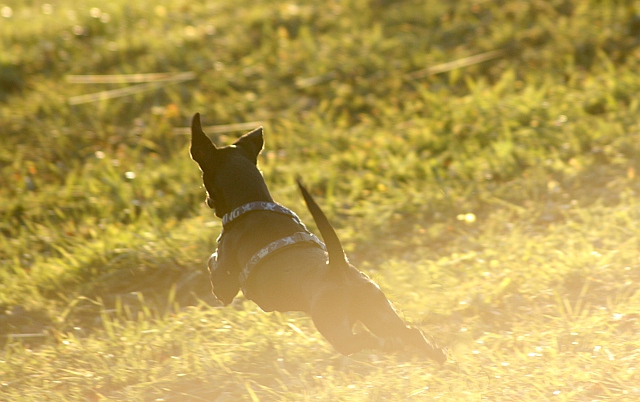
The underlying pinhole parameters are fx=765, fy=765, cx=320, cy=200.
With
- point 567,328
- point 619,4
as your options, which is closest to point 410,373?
point 567,328

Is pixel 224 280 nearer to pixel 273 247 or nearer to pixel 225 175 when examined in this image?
pixel 273 247

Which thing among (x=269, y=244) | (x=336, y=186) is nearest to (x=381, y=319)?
(x=269, y=244)

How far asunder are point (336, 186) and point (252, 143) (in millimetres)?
2773

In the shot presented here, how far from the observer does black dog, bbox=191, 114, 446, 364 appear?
3.61 metres

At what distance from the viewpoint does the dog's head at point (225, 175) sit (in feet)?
13.6

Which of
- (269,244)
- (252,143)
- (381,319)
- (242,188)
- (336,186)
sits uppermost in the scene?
(252,143)

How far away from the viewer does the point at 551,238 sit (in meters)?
5.64

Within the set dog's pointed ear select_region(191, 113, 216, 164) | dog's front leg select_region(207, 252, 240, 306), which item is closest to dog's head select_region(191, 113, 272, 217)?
dog's pointed ear select_region(191, 113, 216, 164)

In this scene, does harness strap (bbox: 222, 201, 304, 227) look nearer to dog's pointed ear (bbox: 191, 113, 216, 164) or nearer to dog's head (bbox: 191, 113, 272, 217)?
dog's head (bbox: 191, 113, 272, 217)

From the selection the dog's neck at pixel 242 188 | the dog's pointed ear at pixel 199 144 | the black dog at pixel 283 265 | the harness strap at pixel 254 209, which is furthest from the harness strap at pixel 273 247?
the dog's pointed ear at pixel 199 144

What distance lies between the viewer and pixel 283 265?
3.86 metres

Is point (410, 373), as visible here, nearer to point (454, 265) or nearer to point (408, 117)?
point (454, 265)

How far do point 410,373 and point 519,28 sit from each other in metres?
6.62

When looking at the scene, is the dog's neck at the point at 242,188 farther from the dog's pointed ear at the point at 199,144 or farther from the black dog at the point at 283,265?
the dog's pointed ear at the point at 199,144
